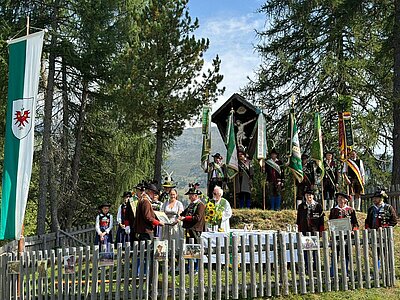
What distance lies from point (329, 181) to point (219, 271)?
277 inches

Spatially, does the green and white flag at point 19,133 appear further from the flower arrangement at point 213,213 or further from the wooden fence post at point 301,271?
the wooden fence post at point 301,271

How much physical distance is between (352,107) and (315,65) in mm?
2178

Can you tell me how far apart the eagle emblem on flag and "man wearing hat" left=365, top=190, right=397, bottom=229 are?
6.66 metres

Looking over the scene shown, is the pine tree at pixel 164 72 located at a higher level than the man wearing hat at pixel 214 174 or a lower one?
higher

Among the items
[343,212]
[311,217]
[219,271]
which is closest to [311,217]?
[311,217]

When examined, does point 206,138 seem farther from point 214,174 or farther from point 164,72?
point 164,72

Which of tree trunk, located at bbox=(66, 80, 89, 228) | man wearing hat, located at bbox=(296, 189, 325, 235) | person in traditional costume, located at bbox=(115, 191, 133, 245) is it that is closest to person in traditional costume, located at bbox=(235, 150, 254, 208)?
person in traditional costume, located at bbox=(115, 191, 133, 245)

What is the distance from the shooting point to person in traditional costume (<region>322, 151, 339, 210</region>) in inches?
558

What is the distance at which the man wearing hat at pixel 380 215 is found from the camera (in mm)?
9594

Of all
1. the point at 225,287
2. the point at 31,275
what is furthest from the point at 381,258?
the point at 31,275

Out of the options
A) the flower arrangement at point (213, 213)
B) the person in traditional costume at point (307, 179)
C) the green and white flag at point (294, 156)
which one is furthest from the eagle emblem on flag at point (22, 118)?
the person in traditional costume at point (307, 179)

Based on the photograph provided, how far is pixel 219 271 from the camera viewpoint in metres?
8.18

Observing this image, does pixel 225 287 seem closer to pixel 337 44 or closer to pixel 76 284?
pixel 76 284

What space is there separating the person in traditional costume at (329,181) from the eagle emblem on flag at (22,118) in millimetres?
8456
